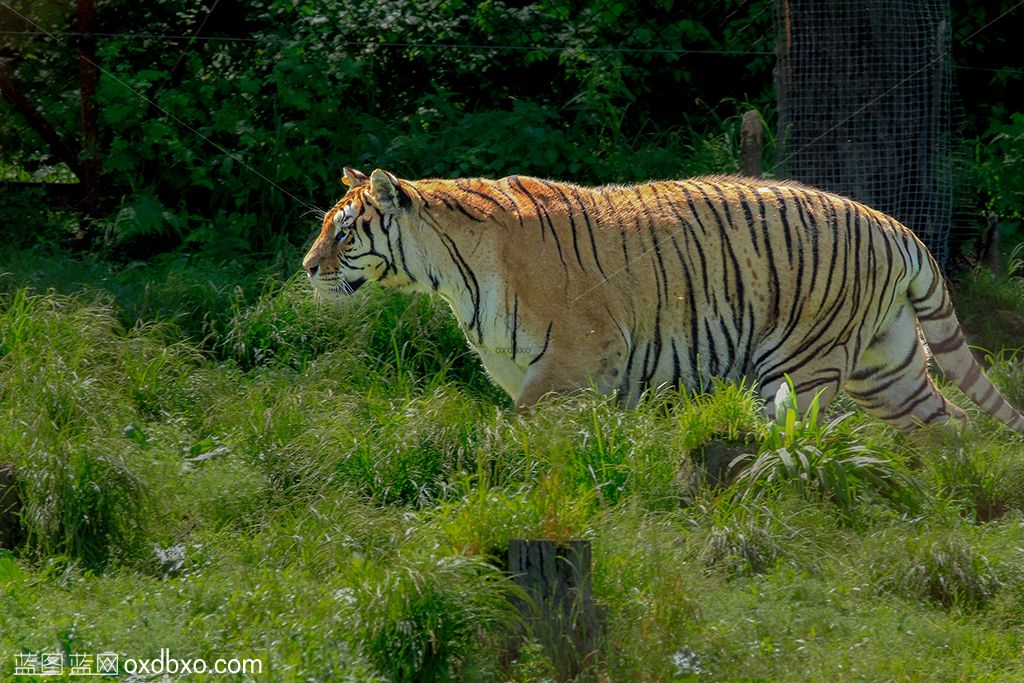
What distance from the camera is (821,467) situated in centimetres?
570

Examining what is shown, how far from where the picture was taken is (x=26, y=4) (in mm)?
10125

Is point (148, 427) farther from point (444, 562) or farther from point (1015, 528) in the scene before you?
point (1015, 528)

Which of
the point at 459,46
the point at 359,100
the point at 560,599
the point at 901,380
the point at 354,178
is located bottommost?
the point at 901,380

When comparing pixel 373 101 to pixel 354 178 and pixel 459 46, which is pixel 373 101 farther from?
pixel 354 178

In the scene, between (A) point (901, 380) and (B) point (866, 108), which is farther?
(B) point (866, 108)

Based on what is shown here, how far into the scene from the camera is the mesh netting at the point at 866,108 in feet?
30.0

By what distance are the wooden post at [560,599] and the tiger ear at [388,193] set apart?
2.64m

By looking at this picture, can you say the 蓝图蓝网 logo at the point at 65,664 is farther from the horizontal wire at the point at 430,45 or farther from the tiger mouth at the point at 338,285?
the horizontal wire at the point at 430,45

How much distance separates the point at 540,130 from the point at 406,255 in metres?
3.04

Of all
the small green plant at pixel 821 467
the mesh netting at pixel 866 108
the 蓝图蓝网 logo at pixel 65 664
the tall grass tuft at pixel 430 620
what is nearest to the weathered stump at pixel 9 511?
the 蓝图蓝网 logo at pixel 65 664

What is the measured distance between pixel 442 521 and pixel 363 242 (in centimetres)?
230

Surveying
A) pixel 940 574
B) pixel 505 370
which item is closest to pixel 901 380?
pixel 505 370

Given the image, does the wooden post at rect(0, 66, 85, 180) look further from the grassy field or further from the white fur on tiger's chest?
the white fur on tiger's chest

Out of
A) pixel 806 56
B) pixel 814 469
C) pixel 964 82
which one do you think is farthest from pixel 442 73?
pixel 814 469
